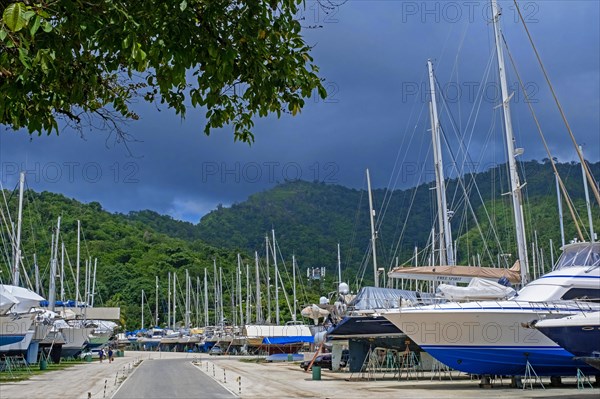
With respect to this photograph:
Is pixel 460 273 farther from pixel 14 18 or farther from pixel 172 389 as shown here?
pixel 14 18

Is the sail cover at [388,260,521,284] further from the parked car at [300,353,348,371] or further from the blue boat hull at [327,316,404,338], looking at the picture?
the parked car at [300,353,348,371]

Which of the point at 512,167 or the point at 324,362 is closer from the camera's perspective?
the point at 512,167

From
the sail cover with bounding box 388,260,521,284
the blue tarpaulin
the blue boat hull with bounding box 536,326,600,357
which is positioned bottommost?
the blue tarpaulin

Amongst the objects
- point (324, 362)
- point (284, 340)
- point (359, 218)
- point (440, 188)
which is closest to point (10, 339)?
point (324, 362)

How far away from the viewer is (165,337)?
3674 inches

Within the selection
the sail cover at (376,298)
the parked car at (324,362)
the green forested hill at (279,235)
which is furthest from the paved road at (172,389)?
the green forested hill at (279,235)

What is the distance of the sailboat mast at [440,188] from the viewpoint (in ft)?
104

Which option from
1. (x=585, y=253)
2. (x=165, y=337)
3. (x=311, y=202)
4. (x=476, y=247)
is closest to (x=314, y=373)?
(x=585, y=253)

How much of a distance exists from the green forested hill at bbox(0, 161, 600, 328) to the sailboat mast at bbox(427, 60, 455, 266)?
35.3 m

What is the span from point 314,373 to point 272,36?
76.0 ft

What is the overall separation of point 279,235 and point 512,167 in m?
120

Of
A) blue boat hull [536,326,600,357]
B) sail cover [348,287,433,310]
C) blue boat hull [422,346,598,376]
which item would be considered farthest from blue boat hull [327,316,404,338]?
blue boat hull [536,326,600,357]

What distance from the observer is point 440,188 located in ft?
108

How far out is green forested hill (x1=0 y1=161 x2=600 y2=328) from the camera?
8000 cm
